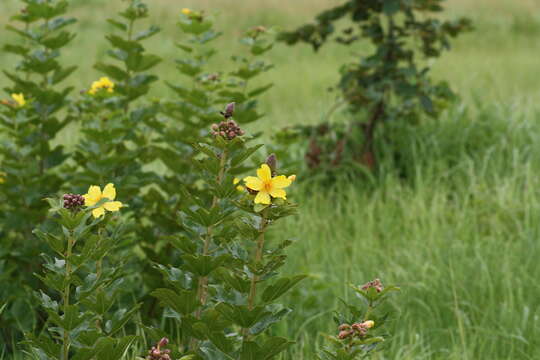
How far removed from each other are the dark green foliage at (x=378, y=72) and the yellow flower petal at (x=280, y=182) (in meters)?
2.36

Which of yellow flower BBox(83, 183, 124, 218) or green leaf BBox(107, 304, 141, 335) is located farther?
green leaf BBox(107, 304, 141, 335)

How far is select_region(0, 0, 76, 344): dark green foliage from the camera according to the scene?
7.39 feet

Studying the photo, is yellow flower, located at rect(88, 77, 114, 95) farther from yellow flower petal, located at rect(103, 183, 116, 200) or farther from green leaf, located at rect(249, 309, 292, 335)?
green leaf, located at rect(249, 309, 292, 335)

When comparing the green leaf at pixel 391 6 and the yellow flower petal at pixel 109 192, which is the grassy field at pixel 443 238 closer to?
the yellow flower petal at pixel 109 192

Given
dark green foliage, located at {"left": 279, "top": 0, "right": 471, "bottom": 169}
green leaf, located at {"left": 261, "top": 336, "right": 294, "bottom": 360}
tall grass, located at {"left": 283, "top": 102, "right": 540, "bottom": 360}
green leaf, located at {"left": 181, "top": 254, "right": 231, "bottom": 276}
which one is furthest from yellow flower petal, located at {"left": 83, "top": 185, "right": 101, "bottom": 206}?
dark green foliage, located at {"left": 279, "top": 0, "right": 471, "bottom": 169}

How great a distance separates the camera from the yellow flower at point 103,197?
4.33ft

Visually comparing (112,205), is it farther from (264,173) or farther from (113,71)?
(113,71)

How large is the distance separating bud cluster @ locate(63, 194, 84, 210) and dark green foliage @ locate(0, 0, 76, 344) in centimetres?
100

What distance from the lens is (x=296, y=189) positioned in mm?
3670

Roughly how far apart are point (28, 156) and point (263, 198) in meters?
1.41

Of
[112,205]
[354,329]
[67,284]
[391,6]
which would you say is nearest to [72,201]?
[112,205]

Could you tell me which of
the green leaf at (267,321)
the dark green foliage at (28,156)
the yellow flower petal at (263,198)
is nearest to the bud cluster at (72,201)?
the yellow flower petal at (263,198)

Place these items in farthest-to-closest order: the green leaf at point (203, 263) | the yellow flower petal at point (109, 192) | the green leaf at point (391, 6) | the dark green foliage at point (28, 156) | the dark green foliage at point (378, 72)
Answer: the dark green foliage at point (378, 72) < the green leaf at point (391, 6) < the dark green foliage at point (28, 156) < the green leaf at point (203, 263) < the yellow flower petal at point (109, 192)

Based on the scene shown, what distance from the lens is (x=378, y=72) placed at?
374cm
